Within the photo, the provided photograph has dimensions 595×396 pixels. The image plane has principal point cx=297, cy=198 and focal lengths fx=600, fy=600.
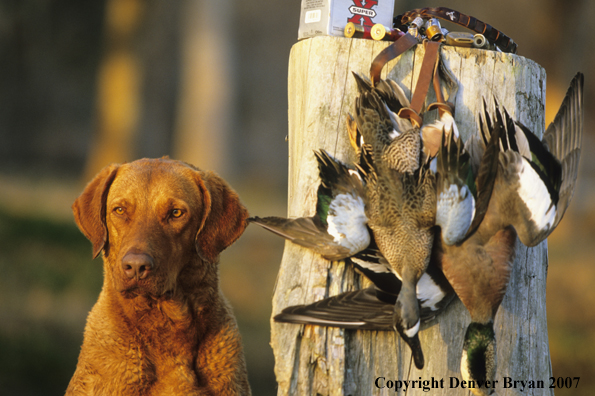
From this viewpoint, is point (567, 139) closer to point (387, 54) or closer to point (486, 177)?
point (486, 177)

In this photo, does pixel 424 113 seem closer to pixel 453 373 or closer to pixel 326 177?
pixel 326 177

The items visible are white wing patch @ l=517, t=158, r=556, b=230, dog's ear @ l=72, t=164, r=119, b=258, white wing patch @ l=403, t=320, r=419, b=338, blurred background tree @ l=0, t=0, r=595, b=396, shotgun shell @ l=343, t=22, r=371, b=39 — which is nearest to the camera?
white wing patch @ l=403, t=320, r=419, b=338

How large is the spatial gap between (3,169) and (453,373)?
37.7 ft

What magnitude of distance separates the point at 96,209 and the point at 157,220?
0.38 m

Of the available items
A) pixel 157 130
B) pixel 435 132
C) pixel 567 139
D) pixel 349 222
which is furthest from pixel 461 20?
pixel 157 130

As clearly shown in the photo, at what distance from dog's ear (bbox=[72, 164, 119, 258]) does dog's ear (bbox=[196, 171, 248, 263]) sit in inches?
19.0

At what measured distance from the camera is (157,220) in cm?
301

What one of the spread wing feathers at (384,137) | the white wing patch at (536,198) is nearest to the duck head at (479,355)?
the white wing patch at (536,198)

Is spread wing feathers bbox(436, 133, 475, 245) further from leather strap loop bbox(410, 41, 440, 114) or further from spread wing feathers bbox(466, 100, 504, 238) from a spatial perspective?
leather strap loop bbox(410, 41, 440, 114)

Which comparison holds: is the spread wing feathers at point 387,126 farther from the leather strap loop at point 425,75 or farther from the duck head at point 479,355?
the duck head at point 479,355

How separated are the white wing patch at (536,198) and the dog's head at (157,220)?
145cm

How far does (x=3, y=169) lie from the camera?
39.9 ft

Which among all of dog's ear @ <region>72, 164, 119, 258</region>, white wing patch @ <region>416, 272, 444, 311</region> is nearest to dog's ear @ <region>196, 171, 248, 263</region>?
dog's ear @ <region>72, 164, 119, 258</region>

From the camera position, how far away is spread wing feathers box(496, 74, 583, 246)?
2.81 metres
